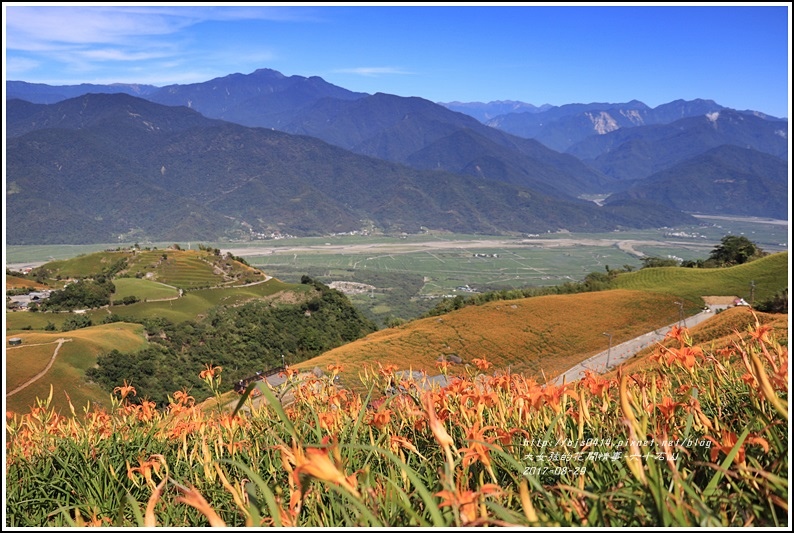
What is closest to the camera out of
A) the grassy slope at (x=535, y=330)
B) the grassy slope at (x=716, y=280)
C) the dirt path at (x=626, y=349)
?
the dirt path at (x=626, y=349)

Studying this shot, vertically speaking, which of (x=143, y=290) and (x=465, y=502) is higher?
(x=465, y=502)

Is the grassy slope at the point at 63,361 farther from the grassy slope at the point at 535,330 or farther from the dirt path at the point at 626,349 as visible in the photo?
the dirt path at the point at 626,349

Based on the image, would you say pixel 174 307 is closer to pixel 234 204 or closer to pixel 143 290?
pixel 143 290

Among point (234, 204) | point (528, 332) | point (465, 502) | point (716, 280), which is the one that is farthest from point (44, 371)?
point (234, 204)

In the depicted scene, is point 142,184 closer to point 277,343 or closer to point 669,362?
point 277,343

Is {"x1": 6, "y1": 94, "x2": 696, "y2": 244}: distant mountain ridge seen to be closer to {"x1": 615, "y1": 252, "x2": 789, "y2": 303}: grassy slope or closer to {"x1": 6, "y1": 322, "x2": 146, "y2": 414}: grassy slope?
{"x1": 6, "y1": 322, "x2": 146, "y2": 414}: grassy slope

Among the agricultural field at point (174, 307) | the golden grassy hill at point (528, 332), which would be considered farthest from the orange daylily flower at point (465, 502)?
the agricultural field at point (174, 307)

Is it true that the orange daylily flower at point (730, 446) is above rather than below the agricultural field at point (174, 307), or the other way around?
above

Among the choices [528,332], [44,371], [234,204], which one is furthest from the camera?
[234,204]

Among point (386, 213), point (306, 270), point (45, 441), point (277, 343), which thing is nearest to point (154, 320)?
point (277, 343)

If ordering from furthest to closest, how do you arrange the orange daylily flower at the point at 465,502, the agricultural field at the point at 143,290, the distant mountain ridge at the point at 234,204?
the distant mountain ridge at the point at 234,204 < the agricultural field at the point at 143,290 < the orange daylily flower at the point at 465,502
